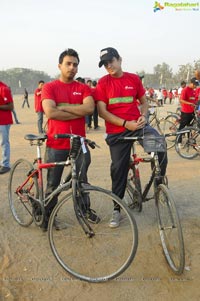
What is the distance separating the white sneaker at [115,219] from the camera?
306cm

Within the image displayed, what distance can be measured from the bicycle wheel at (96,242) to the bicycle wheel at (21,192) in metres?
0.57

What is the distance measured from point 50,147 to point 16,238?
1189 mm

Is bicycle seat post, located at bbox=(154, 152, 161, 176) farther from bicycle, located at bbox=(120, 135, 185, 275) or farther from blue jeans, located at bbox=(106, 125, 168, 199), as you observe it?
blue jeans, located at bbox=(106, 125, 168, 199)

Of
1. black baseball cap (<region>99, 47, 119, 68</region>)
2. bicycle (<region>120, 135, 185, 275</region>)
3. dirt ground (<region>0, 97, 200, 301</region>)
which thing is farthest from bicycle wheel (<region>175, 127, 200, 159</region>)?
black baseball cap (<region>99, 47, 119, 68</region>)

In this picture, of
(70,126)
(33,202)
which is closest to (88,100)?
(70,126)

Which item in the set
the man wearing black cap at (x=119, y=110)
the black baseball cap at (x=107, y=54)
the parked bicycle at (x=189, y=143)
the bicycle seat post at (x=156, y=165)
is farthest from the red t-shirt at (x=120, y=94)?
the parked bicycle at (x=189, y=143)

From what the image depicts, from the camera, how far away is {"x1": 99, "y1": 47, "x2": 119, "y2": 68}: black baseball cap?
129 inches

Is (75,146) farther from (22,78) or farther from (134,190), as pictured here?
(22,78)

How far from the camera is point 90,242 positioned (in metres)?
3.13

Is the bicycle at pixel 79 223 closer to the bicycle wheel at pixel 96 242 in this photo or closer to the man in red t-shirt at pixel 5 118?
the bicycle wheel at pixel 96 242

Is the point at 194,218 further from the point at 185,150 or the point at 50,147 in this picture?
the point at 185,150

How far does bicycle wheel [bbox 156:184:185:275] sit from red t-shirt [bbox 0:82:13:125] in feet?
12.4

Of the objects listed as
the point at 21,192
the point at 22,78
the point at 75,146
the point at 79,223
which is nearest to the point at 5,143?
the point at 21,192

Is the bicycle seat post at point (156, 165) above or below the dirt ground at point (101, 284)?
above
